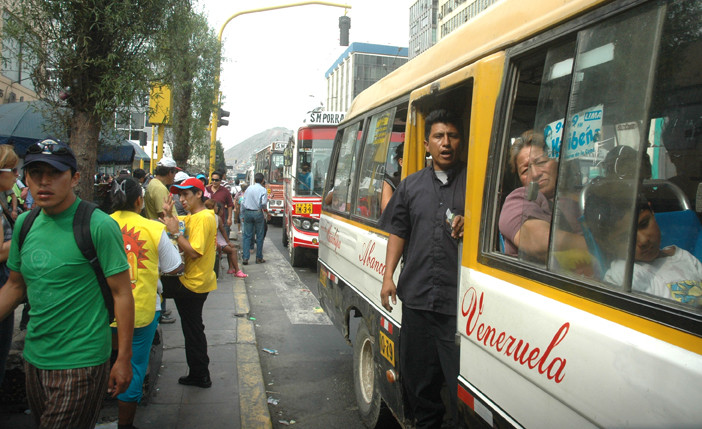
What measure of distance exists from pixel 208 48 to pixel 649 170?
695 inches

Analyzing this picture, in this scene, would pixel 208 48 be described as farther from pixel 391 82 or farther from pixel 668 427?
pixel 668 427

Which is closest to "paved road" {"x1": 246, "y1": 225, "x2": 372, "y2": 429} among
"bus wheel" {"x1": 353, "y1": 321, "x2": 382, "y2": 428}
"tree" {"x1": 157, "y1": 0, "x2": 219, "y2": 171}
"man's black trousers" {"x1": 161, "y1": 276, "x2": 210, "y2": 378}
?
"bus wheel" {"x1": 353, "y1": 321, "x2": 382, "y2": 428}

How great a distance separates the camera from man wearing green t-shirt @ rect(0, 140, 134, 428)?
2.46 m

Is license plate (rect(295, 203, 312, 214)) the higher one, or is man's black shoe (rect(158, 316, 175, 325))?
license plate (rect(295, 203, 312, 214))

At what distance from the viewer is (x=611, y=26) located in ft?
6.04

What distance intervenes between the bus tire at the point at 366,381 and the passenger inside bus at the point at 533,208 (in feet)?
5.98

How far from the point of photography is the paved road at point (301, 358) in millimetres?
4523

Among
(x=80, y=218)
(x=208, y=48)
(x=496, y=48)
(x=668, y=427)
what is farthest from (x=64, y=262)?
(x=208, y=48)

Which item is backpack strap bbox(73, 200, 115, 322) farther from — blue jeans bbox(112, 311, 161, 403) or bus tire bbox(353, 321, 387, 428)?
bus tire bbox(353, 321, 387, 428)

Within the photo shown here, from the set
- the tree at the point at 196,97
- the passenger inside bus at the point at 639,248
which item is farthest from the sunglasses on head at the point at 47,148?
the tree at the point at 196,97

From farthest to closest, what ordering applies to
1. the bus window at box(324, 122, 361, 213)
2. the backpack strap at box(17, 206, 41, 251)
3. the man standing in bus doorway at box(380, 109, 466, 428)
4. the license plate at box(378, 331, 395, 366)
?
the bus window at box(324, 122, 361, 213) < the license plate at box(378, 331, 395, 366) < the man standing in bus doorway at box(380, 109, 466, 428) < the backpack strap at box(17, 206, 41, 251)

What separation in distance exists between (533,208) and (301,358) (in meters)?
4.18

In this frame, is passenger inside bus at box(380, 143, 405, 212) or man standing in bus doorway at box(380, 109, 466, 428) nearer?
man standing in bus doorway at box(380, 109, 466, 428)

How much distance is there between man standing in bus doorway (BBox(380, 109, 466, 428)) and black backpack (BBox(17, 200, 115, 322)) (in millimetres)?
1493
